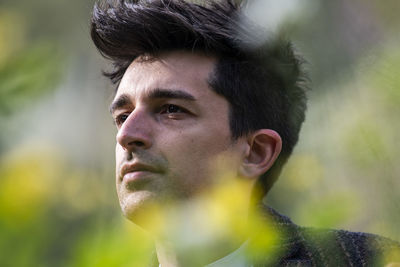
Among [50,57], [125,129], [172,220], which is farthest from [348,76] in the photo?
Result: [50,57]

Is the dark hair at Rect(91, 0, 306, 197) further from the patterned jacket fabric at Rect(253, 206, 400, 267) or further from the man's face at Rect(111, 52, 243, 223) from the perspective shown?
the patterned jacket fabric at Rect(253, 206, 400, 267)

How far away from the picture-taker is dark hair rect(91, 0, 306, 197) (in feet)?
6.44

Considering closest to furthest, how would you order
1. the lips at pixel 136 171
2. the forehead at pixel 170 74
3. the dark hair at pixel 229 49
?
1. the lips at pixel 136 171
2. the forehead at pixel 170 74
3. the dark hair at pixel 229 49

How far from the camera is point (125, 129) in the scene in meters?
1.65

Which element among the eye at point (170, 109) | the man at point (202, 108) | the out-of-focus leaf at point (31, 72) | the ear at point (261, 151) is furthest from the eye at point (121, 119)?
the out-of-focus leaf at point (31, 72)

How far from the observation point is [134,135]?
162 centimetres

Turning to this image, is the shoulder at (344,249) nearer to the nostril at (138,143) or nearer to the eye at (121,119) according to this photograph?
the nostril at (138,143)

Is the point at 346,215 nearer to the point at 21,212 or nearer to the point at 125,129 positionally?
the point at 21,212

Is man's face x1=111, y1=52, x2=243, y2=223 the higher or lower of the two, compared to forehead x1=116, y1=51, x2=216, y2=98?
lower

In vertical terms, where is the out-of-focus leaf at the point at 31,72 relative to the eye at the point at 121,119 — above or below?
above

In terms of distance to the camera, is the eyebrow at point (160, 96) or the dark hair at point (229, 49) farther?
the dark hair at point (229, 49)

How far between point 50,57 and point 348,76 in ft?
2.90

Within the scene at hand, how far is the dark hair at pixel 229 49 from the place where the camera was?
1.96 metres

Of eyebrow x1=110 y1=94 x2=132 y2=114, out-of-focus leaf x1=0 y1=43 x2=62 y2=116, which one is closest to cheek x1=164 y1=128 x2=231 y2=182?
eyebrow x1=110 y1=94 x2=132 y2=114
